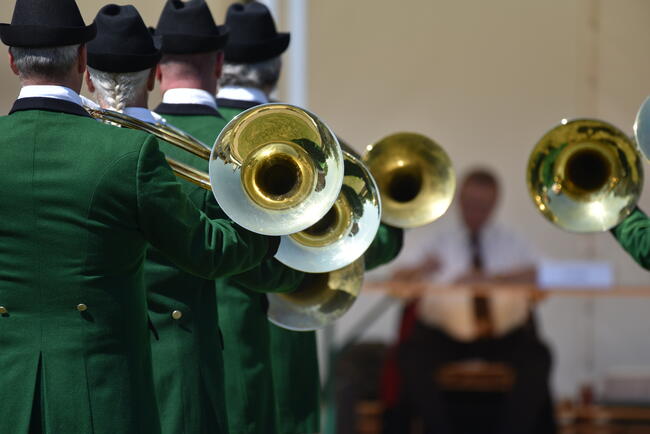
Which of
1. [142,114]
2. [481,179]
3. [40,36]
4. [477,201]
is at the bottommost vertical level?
[477,201]

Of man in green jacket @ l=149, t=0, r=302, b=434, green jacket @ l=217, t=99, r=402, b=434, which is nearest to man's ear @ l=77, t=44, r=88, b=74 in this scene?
man in green jacket @ l=149, t=0, r=302, b=434

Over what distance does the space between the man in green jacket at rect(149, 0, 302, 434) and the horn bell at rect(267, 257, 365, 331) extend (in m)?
0.15

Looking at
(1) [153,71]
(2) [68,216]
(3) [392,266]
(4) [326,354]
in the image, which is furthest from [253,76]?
(3) [392,266]

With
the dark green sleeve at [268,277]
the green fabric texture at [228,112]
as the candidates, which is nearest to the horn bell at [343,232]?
the dark green sleeve at [268,277]

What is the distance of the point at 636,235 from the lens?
15.2ft

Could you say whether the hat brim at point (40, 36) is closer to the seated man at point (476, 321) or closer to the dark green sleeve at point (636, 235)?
the dark green sleeve at point (636, 235)

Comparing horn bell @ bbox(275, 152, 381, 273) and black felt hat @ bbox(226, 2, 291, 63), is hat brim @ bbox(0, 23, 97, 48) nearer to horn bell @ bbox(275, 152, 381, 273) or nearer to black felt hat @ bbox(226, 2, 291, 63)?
horn bell @ bbox(275, 152, 381, 273)

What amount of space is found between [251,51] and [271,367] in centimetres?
105

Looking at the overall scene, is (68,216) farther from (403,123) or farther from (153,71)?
(403,123)

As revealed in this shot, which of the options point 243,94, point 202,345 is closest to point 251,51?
point 243,94

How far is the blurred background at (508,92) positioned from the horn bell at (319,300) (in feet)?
14.1

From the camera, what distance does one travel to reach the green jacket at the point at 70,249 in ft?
11.3

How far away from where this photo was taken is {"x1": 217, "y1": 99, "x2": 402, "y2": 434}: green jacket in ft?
14.6

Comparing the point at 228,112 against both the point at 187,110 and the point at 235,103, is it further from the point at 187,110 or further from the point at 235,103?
the point at 187,110
